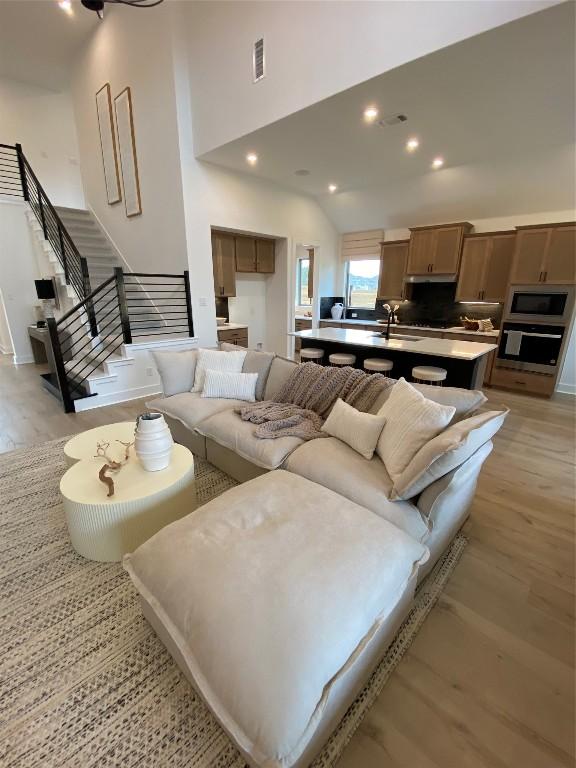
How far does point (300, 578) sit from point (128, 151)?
6287 millimetres

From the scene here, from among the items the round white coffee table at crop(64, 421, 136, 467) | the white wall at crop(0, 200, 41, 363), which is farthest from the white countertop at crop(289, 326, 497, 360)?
the white wall at crop(0, 200, 41, 363)

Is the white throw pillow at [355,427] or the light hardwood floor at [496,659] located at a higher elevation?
the white throw pillow at [355,427]

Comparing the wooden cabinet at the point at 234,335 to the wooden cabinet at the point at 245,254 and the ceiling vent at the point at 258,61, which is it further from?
the ceiling vent at the point at 258,61

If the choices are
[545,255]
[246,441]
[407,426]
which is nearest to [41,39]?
[246,441]

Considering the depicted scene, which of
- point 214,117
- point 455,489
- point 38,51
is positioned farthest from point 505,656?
point 38,51

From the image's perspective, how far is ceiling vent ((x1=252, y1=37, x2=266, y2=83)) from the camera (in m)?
3.29

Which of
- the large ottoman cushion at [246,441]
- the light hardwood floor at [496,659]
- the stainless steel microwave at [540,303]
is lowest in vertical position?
the light hardwood floor at [496,659]

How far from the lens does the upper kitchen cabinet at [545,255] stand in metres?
4.19

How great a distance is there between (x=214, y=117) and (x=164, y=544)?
180 inches

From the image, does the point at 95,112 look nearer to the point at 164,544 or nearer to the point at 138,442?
the point at 138,442

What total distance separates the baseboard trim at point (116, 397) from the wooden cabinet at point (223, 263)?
78.5 inches

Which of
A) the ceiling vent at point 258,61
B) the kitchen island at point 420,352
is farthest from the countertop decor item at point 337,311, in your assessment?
the ceiling vent at point 258,61

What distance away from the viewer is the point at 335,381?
252 cm

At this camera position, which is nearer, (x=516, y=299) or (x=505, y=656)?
(x=505, y=656)
